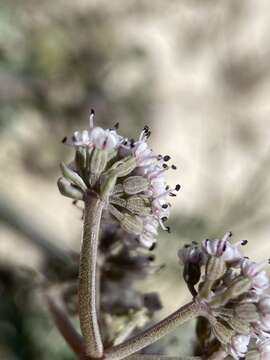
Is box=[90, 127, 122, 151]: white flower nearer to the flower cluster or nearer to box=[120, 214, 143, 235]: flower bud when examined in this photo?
box=[120, 214, 143, 235]: flower bud

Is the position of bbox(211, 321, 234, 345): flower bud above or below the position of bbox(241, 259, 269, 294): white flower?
below

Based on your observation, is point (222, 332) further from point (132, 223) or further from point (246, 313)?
point (132, 223)

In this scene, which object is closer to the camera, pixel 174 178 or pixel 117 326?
pixel 117 326

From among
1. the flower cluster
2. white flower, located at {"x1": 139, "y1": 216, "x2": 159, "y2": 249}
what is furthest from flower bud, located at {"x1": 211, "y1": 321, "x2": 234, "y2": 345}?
white flower, located at {"x1": 139, "y1": 216, "x2": 159, "y2": 249}

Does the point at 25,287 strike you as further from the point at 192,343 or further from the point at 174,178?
the point at 174,178

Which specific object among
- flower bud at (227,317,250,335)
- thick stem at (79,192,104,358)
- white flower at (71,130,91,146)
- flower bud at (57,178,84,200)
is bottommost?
flower bud at (227,317,250,335)

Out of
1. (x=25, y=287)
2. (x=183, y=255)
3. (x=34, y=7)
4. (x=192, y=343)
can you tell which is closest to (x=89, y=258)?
(x=183, y=255)

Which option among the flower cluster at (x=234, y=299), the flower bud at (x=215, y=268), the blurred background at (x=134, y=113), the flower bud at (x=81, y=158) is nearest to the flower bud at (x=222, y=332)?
the flower cluster at (x=234, y=299)
